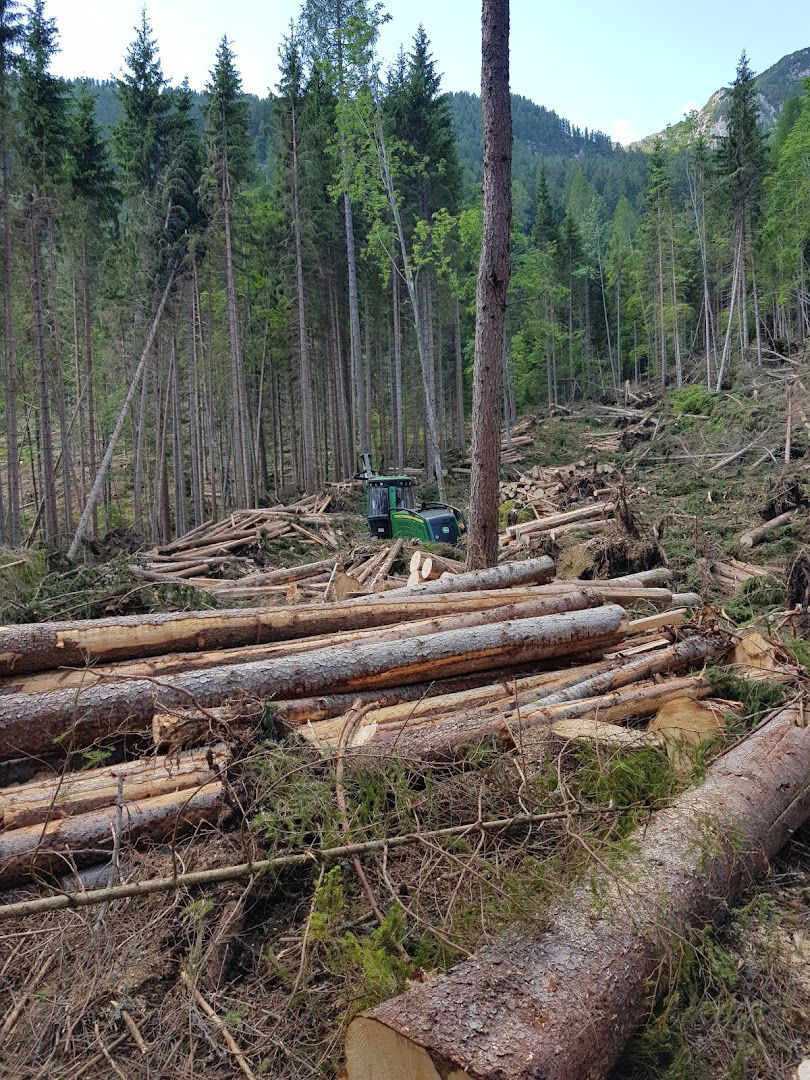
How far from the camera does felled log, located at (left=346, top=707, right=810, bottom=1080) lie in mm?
1920

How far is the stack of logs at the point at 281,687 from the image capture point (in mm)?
3658

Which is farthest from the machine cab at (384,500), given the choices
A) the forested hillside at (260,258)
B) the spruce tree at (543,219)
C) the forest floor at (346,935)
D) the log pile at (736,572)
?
the spruce tree at (543,219)

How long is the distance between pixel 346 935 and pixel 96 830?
1.65 meters

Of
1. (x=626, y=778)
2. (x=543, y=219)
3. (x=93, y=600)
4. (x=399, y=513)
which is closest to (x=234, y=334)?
(x=399, y=513)

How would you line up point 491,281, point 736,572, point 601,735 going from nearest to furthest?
point 601,735 < point 491,281 < point 736,572

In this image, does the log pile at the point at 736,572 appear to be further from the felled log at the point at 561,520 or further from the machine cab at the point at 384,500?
the machine cab at the point at 384,500

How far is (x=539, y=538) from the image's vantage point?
1294 centimetres

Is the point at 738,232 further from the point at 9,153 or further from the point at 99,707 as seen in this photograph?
the point at 99,707

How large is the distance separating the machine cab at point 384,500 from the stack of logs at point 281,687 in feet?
30.5

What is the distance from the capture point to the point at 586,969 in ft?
7.59

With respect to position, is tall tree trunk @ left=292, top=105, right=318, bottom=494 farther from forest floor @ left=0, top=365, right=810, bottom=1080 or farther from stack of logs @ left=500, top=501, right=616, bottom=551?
forest floor @ left=0, top=365, right=810, bottom=1080

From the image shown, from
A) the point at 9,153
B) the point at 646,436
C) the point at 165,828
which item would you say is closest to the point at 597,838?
the point at 165,828

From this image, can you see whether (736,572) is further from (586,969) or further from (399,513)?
(586,969)

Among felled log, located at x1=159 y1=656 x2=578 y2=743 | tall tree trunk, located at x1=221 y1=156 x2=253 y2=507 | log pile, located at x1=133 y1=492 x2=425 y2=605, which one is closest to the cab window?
log pile, located at x1=133 y1=492 x2=425 y2=605
